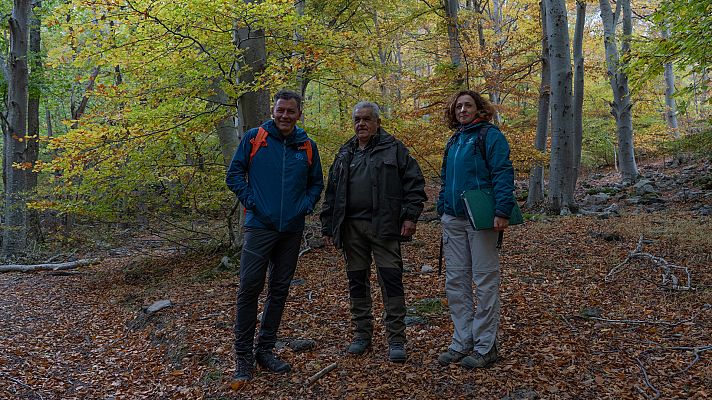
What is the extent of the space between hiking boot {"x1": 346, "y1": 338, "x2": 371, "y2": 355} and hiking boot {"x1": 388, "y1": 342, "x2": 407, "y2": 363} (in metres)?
0.25

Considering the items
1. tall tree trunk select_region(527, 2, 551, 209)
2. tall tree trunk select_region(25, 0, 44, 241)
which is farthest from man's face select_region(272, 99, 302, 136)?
tall tree trunk select_region(25, 0, 44, 241)

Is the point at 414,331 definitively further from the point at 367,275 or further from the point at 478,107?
→ the point at 478,107

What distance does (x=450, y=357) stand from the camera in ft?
11.9

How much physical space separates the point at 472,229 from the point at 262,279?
1688mm

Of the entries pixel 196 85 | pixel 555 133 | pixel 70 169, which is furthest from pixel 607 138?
pixel 70 169

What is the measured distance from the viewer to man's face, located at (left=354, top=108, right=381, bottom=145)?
12.4 feet

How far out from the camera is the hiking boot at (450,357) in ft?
11.9

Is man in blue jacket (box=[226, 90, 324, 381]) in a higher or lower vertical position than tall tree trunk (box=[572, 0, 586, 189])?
lower

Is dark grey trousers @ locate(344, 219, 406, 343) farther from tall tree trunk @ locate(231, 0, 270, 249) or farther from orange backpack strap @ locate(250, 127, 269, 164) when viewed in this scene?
tall tree trunk @ locate(231, 0, 270, 249)

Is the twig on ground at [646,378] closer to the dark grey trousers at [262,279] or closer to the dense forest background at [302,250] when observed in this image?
the dense forest background at [302,250]

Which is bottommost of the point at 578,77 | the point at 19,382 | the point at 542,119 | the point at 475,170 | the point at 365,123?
the point at 19,382

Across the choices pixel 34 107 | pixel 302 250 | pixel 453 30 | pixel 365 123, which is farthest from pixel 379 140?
pixel 34 107

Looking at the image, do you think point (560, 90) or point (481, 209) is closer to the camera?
point (481, 209)

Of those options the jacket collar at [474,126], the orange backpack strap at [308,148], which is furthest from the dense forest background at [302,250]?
the jacket collar at [474,126]
